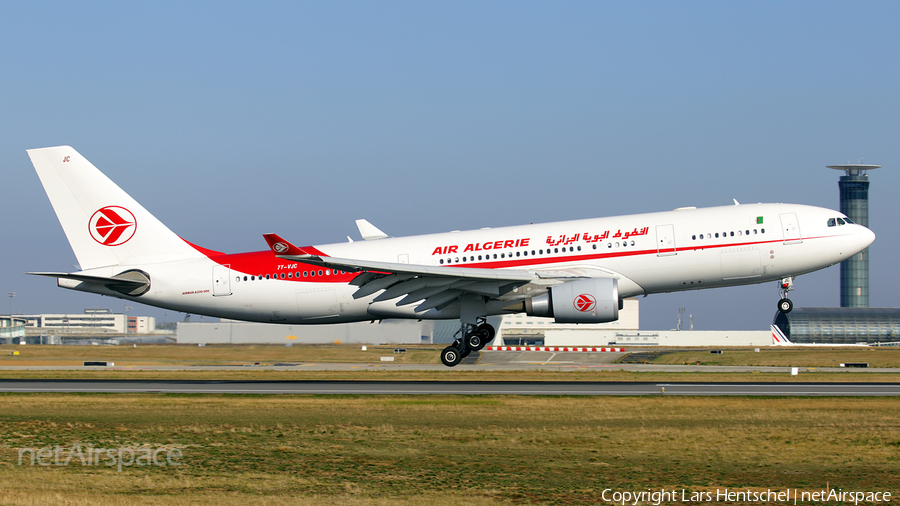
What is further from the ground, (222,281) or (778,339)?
(222,281)

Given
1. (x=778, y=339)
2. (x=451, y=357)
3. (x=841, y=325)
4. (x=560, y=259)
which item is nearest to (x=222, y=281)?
(x=451, y=357)

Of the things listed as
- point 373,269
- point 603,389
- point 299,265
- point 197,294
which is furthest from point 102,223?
point 603,389

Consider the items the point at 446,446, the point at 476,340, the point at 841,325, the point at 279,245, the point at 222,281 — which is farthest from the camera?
the point at 841,325

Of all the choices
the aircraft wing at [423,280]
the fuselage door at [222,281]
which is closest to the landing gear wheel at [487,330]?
the aircraft wing at [423,280]

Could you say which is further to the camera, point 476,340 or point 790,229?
point 476,340

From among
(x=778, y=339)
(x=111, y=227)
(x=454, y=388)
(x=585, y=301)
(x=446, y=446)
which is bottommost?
(x=778, y=339)

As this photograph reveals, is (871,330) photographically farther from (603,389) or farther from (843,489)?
(843,489)

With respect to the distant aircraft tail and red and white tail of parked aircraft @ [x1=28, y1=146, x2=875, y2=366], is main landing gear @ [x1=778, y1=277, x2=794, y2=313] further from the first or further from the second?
the distant aircraft tail

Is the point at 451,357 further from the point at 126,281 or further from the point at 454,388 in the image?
the point at 126,281

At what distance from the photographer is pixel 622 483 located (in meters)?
14.3

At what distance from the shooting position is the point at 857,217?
189375 millimetres

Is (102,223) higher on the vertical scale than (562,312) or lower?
higher

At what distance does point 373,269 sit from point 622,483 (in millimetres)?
18115

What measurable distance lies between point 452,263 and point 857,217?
587ft
